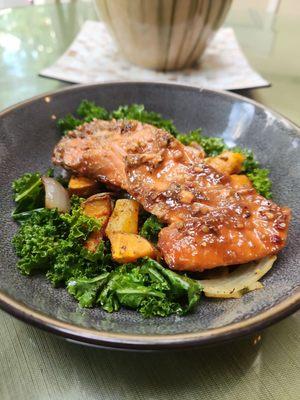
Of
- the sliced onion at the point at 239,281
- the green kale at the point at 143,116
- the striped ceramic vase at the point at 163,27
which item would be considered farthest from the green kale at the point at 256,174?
the striped ceramic vase at the point at 163,27

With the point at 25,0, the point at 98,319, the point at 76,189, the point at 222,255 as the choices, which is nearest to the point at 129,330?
the point at 98,319

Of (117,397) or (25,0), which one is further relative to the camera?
(25,0)

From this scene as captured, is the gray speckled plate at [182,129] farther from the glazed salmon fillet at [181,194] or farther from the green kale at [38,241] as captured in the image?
the glazed salmon fillet at [181,194]

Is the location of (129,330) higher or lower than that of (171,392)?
higher

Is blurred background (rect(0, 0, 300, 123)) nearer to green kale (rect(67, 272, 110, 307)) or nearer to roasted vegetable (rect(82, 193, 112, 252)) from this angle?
roasted vegetable (rect(82, 193, 112, 252))

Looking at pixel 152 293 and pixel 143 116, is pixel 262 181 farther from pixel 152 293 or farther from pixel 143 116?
pixel 152 293

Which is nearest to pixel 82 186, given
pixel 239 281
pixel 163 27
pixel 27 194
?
pixel 27 194

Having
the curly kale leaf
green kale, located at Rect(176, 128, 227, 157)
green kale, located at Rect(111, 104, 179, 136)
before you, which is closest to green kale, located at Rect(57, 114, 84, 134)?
the curly kale leaf

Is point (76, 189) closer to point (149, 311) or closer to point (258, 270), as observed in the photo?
point (149, 311)
